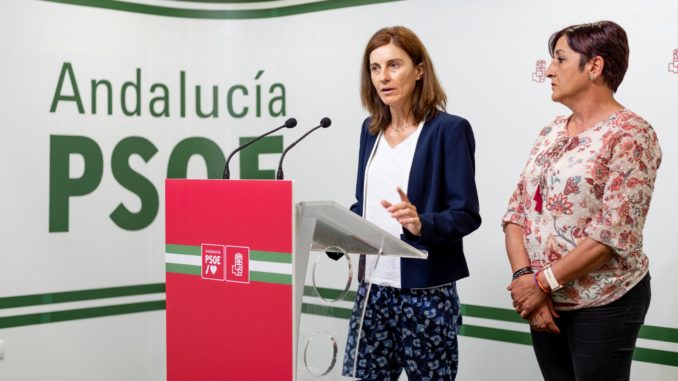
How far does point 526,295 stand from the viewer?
7.66 ft

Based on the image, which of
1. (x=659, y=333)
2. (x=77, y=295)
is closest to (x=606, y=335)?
(x=659, y=333)

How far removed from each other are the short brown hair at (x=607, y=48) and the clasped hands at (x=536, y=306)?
0.63 metres

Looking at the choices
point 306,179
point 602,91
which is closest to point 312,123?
point 306,179

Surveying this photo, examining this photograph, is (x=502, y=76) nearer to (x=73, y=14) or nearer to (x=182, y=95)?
(x=182, y=95)

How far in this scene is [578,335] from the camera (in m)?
2.26

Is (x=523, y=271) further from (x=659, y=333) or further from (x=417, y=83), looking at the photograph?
(x=659, y=333)

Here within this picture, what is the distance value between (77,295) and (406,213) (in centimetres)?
263

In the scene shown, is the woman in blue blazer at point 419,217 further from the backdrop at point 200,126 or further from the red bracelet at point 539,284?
the backdrop at point 200,126

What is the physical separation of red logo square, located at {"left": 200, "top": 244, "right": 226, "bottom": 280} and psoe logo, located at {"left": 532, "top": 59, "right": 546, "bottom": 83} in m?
2.01

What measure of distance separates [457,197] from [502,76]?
152cm

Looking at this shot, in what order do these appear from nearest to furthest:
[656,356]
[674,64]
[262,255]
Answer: [262,255] → [674,64] → [656,356]

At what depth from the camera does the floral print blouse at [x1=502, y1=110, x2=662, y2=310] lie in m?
2.19

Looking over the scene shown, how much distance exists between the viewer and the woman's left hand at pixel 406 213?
1.99 metres

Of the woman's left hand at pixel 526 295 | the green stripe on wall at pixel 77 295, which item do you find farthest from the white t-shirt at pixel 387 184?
the green stripe on wall at pixel 77 295
